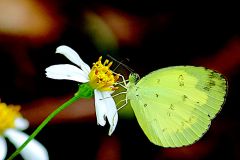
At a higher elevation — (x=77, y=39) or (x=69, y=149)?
(x=77, y=39)

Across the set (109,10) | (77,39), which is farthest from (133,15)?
(77,39)

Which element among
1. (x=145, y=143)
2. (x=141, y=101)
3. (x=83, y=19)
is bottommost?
(x=145, y=143)

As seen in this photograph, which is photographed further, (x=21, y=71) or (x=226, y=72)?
(x=226, y=72)

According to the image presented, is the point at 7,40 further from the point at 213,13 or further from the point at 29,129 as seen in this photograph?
the point at 213,13

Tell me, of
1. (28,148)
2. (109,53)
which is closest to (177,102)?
(28,148)

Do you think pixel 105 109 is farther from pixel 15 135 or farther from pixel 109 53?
pixel 109 53

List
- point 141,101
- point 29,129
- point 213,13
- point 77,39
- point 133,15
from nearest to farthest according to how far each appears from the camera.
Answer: point 141,101
point 29,129
point 77,39
point 133,15
point 213,13

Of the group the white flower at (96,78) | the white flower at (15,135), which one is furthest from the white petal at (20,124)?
the white flower at (96,78)

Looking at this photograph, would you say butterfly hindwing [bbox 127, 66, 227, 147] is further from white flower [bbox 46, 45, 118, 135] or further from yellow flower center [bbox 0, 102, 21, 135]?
yellow flower center [bbox 0, 102, 21, 135]
